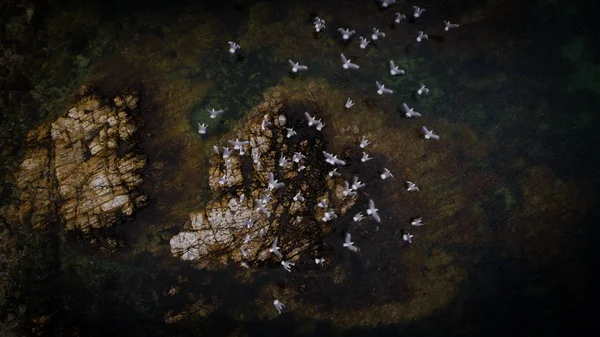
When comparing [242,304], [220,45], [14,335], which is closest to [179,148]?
[220,45]

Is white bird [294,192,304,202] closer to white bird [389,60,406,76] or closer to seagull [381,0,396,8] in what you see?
white bird [389,60,406,76]

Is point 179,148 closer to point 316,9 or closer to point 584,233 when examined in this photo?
point 316,9

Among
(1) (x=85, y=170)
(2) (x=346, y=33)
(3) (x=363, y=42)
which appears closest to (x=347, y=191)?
(3) (x=363, y=42)

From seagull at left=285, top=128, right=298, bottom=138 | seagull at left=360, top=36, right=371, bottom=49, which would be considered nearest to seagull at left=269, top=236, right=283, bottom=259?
seagull at left=285, top=128, right=298, bottom=138

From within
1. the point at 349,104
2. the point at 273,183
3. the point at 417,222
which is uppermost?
the point at 349,104

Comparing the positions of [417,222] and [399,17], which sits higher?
[399,17]

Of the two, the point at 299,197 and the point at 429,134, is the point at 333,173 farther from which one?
the point at 429,134
